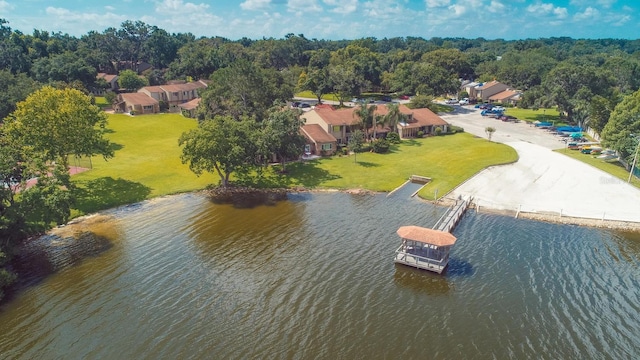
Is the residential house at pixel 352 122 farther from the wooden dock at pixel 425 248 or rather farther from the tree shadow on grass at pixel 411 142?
the wooden dock at pixel 425 248

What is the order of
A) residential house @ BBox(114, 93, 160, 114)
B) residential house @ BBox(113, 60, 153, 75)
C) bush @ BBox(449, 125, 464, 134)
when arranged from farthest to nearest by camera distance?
residential house @ BBox(113, 60, 153, 75)
residential house @ BBox(114, 93, 160, 114)
bush @ BBox(449, 125, 464, 134)

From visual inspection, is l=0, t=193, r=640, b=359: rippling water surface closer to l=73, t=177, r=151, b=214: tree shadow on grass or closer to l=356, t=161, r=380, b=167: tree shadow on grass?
l=73, t=177, r=151, b=214: tree shadow on grass

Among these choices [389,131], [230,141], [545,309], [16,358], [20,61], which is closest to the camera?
[16,358]

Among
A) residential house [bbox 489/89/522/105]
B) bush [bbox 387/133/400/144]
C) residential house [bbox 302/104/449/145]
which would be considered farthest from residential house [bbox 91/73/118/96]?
residential house [bbox 489/89/522/105]

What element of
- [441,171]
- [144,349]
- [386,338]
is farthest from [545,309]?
[441,171]

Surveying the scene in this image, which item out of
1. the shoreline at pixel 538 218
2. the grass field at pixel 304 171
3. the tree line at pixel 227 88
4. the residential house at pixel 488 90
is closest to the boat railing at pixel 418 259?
the shoreline at pixel 538 218

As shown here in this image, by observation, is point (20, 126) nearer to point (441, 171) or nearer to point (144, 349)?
point (144, 349)
